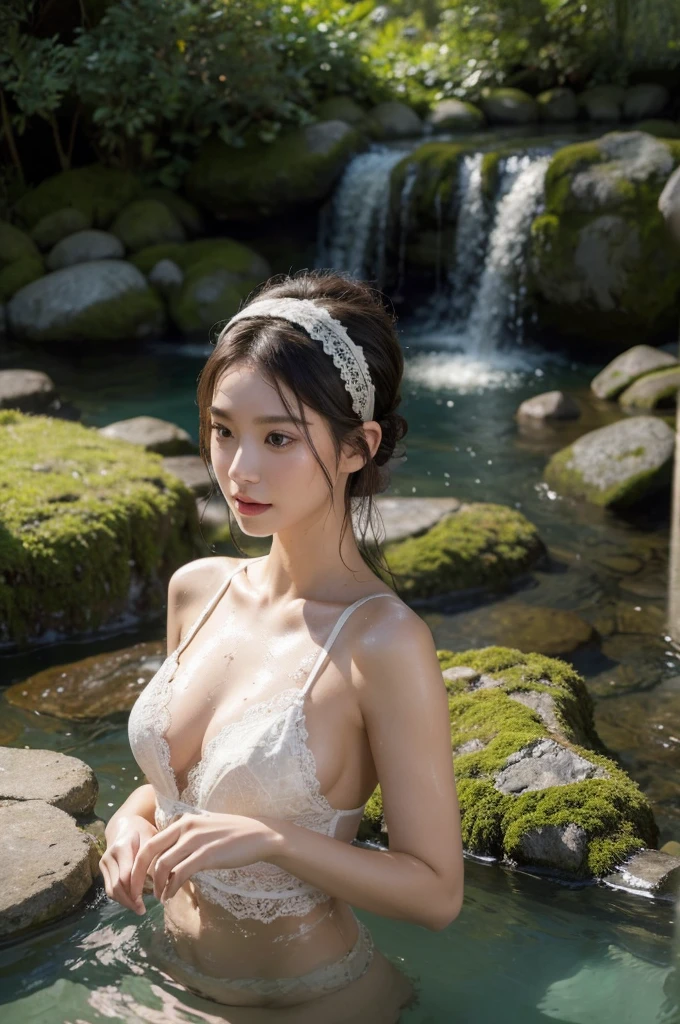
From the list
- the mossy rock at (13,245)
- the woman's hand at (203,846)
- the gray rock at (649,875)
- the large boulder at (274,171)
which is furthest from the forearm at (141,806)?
the large boulder at (274,171)

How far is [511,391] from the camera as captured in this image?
11062mm

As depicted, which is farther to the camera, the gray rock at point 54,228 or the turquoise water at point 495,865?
the gray rock at point 54,228

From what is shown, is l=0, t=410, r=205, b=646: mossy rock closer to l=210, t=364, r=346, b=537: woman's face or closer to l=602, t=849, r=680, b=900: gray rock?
l=602, t=849, r=680, b=900: gray rock

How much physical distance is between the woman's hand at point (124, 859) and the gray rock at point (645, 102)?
53.1 ft

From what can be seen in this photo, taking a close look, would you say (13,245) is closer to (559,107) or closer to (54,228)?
(54,228)

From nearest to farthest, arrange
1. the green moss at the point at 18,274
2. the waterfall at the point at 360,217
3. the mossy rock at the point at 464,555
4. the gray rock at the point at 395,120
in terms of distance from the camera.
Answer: the mossy rock at the point at 464,555 → the green moss at the point at 18,274 → the waterfall at the point at 360,217 → the gray rock at the point at 395,120

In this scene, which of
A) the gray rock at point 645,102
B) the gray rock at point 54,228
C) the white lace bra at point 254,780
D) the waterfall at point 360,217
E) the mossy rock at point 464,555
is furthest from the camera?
the gray rock at point 645,102

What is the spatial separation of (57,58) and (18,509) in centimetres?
935

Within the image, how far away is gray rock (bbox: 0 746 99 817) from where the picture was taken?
3.54 m

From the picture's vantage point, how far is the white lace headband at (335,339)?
2352 mm

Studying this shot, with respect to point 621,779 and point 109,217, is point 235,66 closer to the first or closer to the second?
point 109,217

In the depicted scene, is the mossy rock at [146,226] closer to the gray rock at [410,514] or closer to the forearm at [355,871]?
the gray rock at [410,514]

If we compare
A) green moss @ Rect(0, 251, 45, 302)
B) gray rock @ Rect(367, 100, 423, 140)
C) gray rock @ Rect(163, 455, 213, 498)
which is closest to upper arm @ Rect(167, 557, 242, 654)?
gray rock @ Rect(163, 455, 213, 498)

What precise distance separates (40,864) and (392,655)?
1495 millimetres
